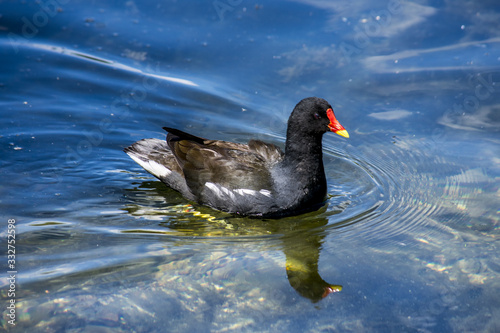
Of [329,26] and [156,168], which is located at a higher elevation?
[329,26]

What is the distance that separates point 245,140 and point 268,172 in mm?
1323

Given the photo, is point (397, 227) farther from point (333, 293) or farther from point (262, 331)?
point (262, 331)

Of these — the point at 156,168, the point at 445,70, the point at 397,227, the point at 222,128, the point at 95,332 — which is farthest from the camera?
the point at 445,70

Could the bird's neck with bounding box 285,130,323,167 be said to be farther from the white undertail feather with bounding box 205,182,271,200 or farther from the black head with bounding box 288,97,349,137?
the white undertail feather with bounding box 205,182,271,200

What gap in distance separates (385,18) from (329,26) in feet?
2.87

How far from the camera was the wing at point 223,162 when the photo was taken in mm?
5527

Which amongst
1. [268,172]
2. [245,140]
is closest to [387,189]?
[268,172]

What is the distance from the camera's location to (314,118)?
18.1 ft

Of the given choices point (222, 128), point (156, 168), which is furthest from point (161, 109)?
point (156, 168)

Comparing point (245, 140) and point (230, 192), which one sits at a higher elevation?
point (245, 140)

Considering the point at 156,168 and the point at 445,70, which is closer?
the point at 156,168

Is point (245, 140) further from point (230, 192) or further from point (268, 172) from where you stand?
point (230, 192)

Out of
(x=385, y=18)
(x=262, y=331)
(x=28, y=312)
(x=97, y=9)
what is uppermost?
(x=385, y=18)

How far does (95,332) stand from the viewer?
393 cm
